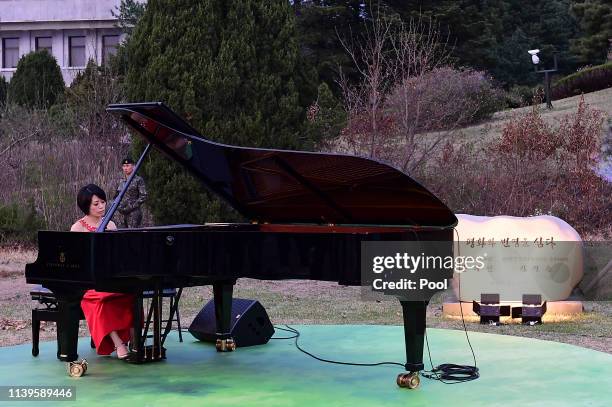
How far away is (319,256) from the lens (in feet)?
21.1

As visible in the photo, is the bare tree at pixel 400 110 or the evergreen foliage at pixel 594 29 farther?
the evergreen foliage at pixel 594 29

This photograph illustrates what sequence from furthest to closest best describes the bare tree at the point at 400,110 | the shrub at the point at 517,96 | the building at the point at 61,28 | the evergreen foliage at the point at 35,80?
the building at the point at 61,28 → the shrub at the point at 517,96 → the evergreen foliage at the point at 35,80 → the bare tree at the point at 400,110

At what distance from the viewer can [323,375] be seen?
7172mm

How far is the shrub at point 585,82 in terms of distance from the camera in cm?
3200

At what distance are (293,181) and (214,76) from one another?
9068 mm

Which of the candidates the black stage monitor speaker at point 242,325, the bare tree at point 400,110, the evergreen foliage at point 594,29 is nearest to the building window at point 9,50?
the evergreen foliage at point 594,29

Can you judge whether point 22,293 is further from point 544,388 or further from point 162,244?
point 544,388

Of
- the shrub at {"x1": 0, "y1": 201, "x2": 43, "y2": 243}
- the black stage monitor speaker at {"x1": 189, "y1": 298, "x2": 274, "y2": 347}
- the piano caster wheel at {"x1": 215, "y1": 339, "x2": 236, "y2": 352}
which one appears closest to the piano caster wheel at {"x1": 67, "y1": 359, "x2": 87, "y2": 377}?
the piano caster wheel at {"x1": 215, "y1": 339, "x2": 236, "y2": 352}

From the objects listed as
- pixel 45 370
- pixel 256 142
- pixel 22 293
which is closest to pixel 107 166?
pixel 256 142

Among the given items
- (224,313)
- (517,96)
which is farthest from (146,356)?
(517,96)

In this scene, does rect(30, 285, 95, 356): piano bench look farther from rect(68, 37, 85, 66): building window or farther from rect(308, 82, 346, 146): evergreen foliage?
rect(68, 37, 85, 66): building window

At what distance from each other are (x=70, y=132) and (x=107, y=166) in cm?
270

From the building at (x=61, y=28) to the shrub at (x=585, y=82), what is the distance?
16.9 meters

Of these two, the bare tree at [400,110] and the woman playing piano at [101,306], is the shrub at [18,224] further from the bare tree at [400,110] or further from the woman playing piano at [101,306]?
the woman playing piano at [101,306]
